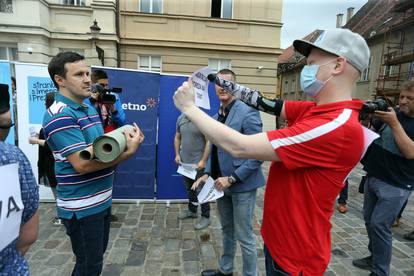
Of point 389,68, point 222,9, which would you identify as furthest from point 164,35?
point 389,68

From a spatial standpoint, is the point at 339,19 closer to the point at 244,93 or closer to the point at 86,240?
the point at 244,93

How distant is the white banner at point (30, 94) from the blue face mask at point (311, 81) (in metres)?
4.44

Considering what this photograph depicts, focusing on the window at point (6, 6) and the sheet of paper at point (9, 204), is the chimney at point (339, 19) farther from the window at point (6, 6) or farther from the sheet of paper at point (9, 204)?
the sheet of paper at point (9, 204)

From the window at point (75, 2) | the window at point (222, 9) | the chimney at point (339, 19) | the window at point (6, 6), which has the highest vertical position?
the chimney at point (339, 19)

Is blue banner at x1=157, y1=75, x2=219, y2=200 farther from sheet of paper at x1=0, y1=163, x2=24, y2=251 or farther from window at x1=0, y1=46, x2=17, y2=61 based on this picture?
window at x1=0, y1=46, x2=17, y2=61

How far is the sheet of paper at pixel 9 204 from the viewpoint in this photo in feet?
3.21

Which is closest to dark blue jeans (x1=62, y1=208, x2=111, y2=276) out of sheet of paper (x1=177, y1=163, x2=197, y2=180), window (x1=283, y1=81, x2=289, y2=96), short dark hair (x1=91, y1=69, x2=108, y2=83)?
sheet of paper (x1=177, y1=163, x2=197, y2=180)

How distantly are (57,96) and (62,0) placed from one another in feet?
38.8

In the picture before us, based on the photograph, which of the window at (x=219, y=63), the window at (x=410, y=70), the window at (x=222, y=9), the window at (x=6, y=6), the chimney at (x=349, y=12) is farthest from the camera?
the chimney at (x=349, y=12)

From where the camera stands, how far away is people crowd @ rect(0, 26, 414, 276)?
1.28 metres

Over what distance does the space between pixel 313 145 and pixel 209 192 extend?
5.01 feet

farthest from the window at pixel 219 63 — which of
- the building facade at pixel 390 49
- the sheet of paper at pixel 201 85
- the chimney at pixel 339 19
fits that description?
the chimney at pixel 339 19

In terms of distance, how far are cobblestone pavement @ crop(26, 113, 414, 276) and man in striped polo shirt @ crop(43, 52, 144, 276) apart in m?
1.30

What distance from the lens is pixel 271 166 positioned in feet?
5.64
